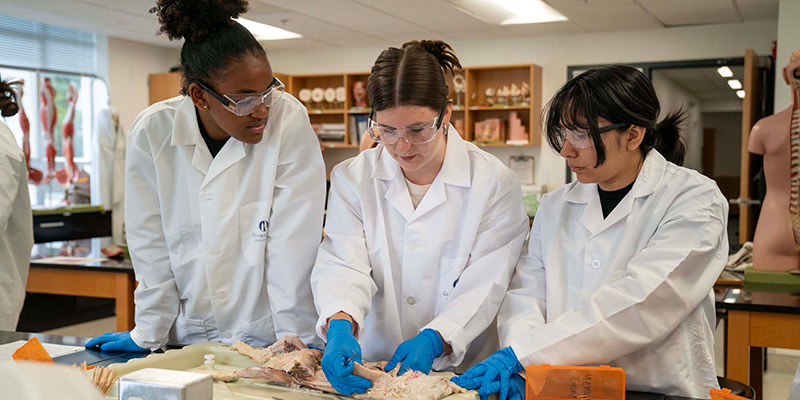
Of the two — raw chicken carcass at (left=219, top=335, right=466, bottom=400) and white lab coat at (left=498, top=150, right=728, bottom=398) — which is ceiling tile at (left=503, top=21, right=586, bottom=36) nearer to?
white lab coat at (left=498, top=150, right=728, bottom=398)

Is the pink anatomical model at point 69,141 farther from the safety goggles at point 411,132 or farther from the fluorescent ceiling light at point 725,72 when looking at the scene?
the fluorescent ceiling light at point 725,72

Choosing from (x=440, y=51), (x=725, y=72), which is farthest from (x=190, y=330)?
(x=725, y=72)

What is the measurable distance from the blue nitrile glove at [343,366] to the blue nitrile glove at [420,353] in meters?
0.12

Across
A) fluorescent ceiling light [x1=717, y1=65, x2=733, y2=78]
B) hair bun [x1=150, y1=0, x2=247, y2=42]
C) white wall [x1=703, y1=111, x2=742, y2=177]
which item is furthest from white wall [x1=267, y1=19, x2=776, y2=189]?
hair bun [x1=150, y1=0, x2=247, y2=42]

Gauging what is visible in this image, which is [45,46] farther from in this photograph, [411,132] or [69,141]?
[411,132]

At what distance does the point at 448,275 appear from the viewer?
1.80 metres

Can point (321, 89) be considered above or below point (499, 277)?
above

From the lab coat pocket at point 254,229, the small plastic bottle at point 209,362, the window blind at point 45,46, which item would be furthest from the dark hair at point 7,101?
the window blind at point 45,46

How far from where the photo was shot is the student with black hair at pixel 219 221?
1.83 meters

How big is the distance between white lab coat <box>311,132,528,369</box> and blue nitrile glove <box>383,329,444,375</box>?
0.11 metres

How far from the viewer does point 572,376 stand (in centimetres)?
128

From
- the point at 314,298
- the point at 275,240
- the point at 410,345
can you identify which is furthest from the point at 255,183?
the point at 410,345

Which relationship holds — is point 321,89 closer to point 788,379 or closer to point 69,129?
point 69,129

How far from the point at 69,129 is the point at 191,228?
585 cm
